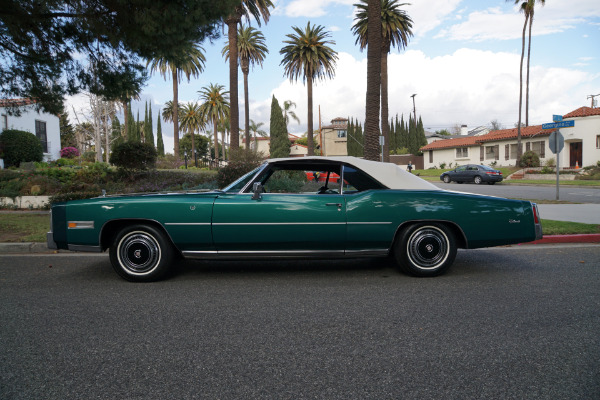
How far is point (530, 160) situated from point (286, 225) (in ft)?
120

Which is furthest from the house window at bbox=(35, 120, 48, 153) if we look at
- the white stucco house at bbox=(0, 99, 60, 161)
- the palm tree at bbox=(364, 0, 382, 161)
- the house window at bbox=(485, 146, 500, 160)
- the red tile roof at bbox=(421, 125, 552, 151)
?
the house window at bbox=(485, 146, 500, 160)

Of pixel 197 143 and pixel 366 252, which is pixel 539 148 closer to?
pixel 366 252

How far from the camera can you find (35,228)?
8.96 metres

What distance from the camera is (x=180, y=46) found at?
8.50 meters

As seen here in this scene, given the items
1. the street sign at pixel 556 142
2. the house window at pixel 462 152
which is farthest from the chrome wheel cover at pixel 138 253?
the house window at pixel 462 152

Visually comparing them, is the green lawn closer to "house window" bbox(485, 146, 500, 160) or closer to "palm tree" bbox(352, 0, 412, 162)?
"palm tree" bbox(352, 0, 412, 162)

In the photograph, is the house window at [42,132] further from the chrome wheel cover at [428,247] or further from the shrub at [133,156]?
the chrome wheel cover at [428,247]

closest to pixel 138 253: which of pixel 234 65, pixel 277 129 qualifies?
pixel 234 65

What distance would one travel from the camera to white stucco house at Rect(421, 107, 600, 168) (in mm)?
33625

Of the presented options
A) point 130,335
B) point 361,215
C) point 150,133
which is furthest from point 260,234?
point 150,133

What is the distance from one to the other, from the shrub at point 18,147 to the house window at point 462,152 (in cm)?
4026

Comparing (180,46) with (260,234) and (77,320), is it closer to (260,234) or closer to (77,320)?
(260,234)

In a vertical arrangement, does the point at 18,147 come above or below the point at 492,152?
below

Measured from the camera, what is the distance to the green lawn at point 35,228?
7754mm
